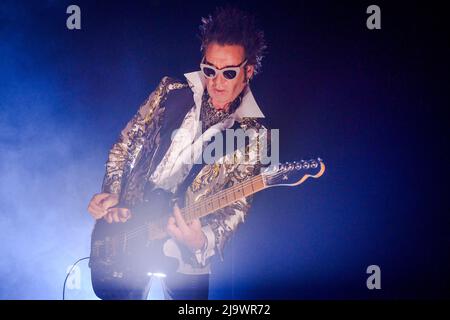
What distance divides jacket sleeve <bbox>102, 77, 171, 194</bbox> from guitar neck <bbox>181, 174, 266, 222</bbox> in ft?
1.57

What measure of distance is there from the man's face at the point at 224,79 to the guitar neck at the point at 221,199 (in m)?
0.50

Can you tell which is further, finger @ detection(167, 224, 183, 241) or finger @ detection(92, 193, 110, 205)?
finger @ detection(92, 193, 110, 205)

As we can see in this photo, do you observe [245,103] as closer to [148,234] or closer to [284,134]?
[284,134]

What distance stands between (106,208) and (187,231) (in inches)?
21.4

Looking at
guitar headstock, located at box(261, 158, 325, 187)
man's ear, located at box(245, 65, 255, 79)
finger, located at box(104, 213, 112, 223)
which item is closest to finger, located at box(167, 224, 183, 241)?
finger, located at box(104, 213, 112, 223)

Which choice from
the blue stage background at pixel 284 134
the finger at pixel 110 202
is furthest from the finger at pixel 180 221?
the finger at pixel 110 202

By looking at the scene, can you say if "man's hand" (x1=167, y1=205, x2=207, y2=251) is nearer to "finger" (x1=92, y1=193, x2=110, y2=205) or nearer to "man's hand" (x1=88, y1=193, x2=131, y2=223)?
"man's hand" (x1=88, y1=193, x2=131, y2=223)

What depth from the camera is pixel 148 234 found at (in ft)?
11.6

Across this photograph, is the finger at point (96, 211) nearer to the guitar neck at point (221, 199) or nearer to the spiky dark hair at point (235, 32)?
the guitar neck at point (221, 199)

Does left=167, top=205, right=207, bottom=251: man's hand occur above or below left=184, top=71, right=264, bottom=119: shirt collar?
below

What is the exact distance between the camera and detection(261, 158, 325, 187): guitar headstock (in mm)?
3527

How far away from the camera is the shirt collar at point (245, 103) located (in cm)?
360

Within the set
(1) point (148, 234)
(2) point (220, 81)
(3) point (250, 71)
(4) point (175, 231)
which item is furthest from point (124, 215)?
(3) point (250, 71)
